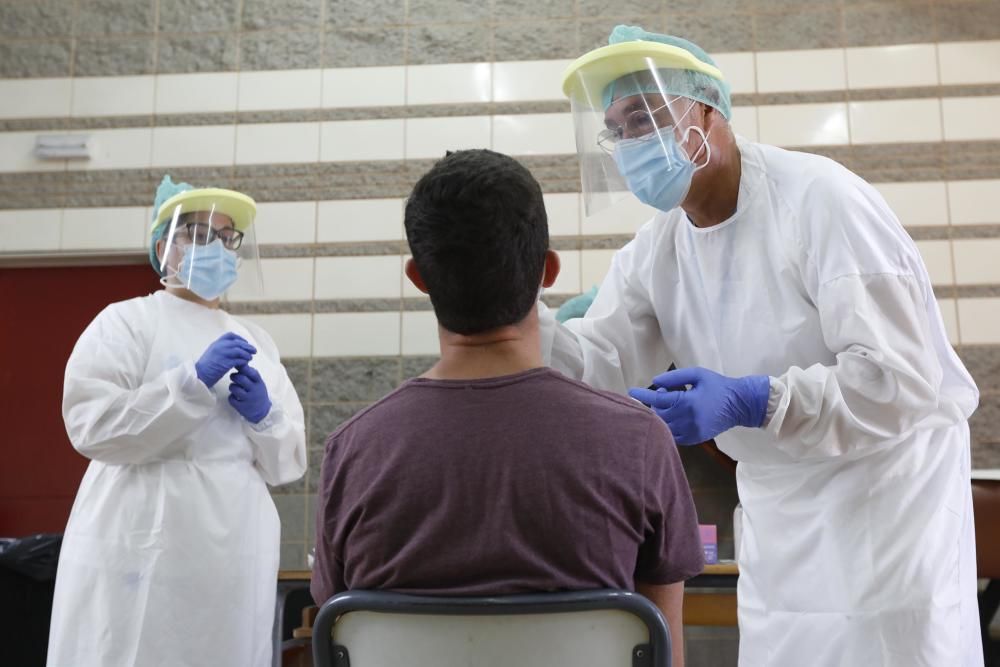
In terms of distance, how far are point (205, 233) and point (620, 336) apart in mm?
1648

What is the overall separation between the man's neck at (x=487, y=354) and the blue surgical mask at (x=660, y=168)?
77 cm

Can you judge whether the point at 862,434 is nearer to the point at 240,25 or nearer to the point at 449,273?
the point at 449,273

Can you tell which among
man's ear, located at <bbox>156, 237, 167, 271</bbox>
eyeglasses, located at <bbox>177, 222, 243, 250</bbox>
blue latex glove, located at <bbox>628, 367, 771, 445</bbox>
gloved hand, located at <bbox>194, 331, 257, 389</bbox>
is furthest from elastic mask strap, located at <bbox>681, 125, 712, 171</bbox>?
man's ear, located at <bbox>156, 237, 167, 271</bbox>

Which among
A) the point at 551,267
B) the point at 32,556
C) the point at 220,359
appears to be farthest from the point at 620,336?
the point at 32,556

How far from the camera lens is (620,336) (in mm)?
2221

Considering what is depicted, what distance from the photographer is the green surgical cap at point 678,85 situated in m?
2.04

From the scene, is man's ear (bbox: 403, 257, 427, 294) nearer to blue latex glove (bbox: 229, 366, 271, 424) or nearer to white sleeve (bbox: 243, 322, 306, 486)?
blue latex glove (bbox: 229, 366, 271, 424)

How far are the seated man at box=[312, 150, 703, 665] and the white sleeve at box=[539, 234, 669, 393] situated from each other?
79cm

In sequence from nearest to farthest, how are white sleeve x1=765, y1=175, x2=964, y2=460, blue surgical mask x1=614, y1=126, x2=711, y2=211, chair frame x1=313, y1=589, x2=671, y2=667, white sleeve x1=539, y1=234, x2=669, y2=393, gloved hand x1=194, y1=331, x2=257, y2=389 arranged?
chair frame x1=313, y1=589, x2=671, y2=667, white sleeve x1=765, y1=175, x2=964, y2=460, blue surgical mask x1=614, y1=126, x2=711, y2=211, white sleeve x1=539, y1=234, x2=669, y2=393, gloved hand x1=194, y1=331, x2=257, y2=389

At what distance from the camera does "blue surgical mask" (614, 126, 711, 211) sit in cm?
200

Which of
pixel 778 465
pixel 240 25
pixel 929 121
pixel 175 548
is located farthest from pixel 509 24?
pixel 778 465

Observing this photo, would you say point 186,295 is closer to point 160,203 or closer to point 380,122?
point 160,203

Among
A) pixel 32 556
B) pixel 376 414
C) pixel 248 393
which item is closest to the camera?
pixel 376 414

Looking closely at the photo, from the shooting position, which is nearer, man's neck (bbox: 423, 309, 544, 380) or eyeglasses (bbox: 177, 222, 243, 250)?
man's neck (bbox: 423, 309, 544, 380)
